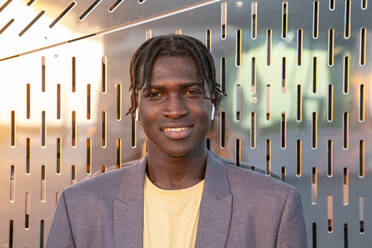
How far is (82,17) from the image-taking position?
1.80m

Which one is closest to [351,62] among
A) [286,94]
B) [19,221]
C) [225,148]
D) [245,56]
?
[286,94]

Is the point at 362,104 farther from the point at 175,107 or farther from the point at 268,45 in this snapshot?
the point at 175,107

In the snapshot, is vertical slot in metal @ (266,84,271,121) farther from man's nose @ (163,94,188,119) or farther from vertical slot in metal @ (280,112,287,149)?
man's nose @ (163,94,188,119)

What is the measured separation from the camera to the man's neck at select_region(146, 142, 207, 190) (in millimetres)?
1316

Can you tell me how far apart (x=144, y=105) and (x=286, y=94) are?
27.2 inches

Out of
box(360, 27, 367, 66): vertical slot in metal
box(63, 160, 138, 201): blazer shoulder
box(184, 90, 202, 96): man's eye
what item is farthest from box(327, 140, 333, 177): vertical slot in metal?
box(63, 160, 138, 201): blazer shoulder

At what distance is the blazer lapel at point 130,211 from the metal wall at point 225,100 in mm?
448

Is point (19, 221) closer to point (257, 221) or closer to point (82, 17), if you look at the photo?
point (82, 17)

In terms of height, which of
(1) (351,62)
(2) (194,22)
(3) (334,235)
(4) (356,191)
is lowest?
(3) (334,235)

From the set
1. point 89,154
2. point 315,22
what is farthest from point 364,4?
point 89,154

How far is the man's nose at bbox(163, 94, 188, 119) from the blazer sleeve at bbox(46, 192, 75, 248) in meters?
0.43

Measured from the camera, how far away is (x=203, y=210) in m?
1.27

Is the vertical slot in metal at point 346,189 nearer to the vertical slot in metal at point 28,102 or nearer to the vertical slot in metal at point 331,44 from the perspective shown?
the vertical slot in metal at point 331,44

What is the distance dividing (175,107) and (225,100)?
0.56m
